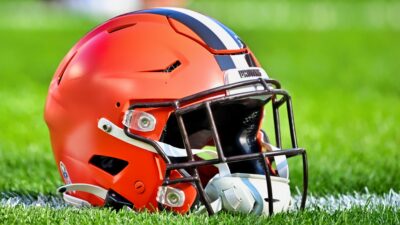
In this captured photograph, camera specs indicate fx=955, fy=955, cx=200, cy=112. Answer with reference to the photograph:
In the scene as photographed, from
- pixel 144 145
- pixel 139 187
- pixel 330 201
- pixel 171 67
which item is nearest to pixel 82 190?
pixel 139 187

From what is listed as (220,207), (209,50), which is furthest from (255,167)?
(209,50)

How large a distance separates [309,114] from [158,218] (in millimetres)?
4704

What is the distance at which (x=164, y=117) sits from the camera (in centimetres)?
360

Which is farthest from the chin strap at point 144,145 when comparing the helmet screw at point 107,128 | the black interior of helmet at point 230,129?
the black interior of helmet at point 230,129

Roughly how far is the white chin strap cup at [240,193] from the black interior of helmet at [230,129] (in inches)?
7.1

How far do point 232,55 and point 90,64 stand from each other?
1.85ft

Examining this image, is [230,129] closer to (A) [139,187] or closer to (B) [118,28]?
(A) [139,187]

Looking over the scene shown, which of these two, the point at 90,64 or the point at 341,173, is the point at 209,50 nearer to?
the point at 90,64

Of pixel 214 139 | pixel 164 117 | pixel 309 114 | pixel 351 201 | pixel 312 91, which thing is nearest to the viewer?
pixel 214 139

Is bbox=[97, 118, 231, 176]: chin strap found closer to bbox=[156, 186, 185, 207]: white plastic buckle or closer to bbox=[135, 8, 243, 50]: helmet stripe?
bbox=[156, 186, 185, 207]: white plastic buckle

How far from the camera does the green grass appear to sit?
349cm

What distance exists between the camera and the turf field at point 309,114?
373 cm

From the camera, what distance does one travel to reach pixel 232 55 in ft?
12.1

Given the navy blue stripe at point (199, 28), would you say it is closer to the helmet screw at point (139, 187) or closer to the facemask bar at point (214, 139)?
the facemask bar at point (214, 139)
